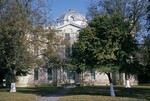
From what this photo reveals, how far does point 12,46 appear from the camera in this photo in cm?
4269

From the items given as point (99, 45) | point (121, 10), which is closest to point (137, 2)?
point (121, 10)

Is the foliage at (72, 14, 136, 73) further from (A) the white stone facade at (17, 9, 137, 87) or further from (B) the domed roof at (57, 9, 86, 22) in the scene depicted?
(B) the domed roof at (57, 9, 86, 22)

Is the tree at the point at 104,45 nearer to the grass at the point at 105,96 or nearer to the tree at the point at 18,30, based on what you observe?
the grass at the point at 105,96

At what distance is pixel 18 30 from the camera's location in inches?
1622

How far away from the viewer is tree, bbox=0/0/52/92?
4147 cm

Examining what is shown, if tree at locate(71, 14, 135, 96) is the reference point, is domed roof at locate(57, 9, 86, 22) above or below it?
above

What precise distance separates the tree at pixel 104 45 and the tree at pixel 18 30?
10570 mm

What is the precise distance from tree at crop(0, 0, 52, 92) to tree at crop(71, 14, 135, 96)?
10570 mm

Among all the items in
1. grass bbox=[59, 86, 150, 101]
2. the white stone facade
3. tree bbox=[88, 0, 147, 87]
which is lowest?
grass bbox=[59, 86, 150, 101]

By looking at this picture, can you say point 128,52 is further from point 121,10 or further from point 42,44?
point 121,10

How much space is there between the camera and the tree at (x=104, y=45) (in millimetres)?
31281

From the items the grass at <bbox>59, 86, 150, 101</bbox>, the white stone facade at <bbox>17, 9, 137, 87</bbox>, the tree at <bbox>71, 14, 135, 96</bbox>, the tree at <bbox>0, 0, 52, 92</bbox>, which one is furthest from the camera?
the white stone facade at <bbox>17, 9, 137, 87</bbox>

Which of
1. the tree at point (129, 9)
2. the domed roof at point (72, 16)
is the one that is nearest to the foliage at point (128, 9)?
the tree at point (129, 9)

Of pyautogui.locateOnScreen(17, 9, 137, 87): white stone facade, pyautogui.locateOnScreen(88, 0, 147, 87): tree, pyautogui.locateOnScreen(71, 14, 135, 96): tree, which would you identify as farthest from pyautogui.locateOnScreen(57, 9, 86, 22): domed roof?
pyautogui.locateOnScreen(71, 14, 135, 96): tree
